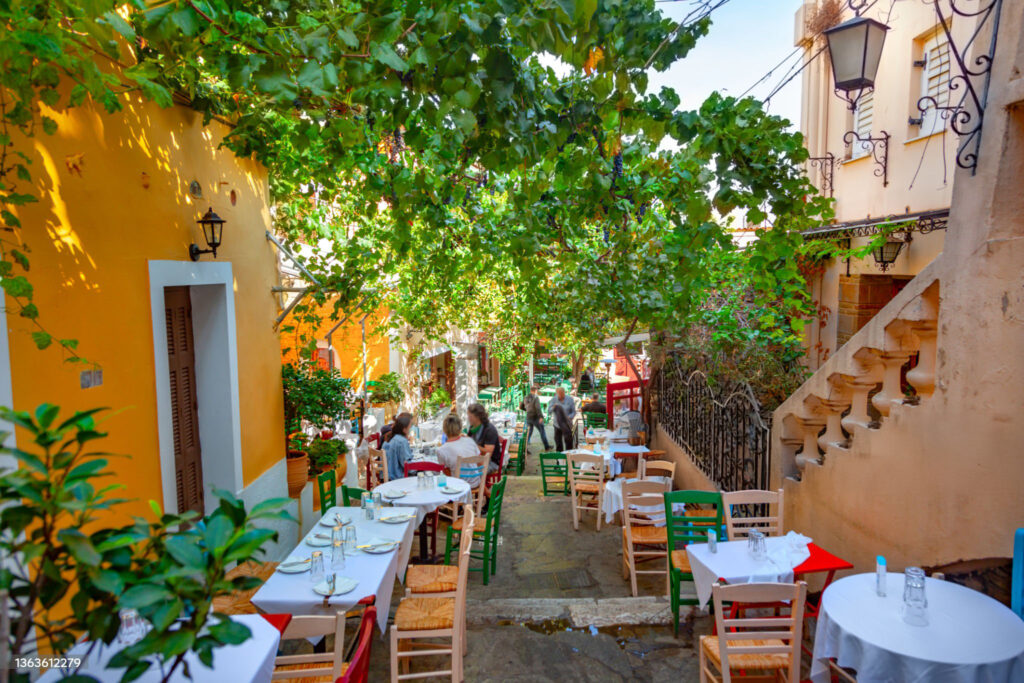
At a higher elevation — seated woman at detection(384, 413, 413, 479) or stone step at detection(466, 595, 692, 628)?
seated woman at detection(384, 413, 413, 479)

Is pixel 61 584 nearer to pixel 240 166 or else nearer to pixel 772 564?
pixel 772 564

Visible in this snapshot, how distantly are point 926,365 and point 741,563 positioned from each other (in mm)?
1654

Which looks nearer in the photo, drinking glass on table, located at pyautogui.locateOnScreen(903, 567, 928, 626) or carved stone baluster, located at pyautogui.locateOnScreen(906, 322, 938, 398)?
drinking glass on table, located at pyautogui.locateOnScreen(903, 567, 928, 626)

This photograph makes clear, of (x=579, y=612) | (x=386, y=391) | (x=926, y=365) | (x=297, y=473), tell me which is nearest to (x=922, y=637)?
(x=926, y=365)

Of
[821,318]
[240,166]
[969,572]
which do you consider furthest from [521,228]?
[821,318]

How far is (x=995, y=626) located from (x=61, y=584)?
11.9 ft

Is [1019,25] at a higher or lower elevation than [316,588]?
higher

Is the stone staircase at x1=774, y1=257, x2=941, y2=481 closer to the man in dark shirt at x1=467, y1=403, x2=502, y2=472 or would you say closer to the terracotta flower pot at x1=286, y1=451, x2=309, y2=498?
the man in dark shirt at x1=467, y1=403, x2=502, y2=472

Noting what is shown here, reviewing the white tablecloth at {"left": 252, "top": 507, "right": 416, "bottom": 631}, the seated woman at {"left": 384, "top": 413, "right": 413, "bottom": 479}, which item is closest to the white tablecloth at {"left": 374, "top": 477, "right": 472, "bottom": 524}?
the white tablecloth at {"left": 252, "top": 507, "right": 416, "bottom": 631}

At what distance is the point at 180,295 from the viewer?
5.09 meters

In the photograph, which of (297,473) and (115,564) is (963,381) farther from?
(297,473)

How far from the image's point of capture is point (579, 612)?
465 centimetres

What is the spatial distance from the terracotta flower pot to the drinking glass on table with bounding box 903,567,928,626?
5.48m

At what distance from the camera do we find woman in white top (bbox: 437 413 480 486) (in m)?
7.00
